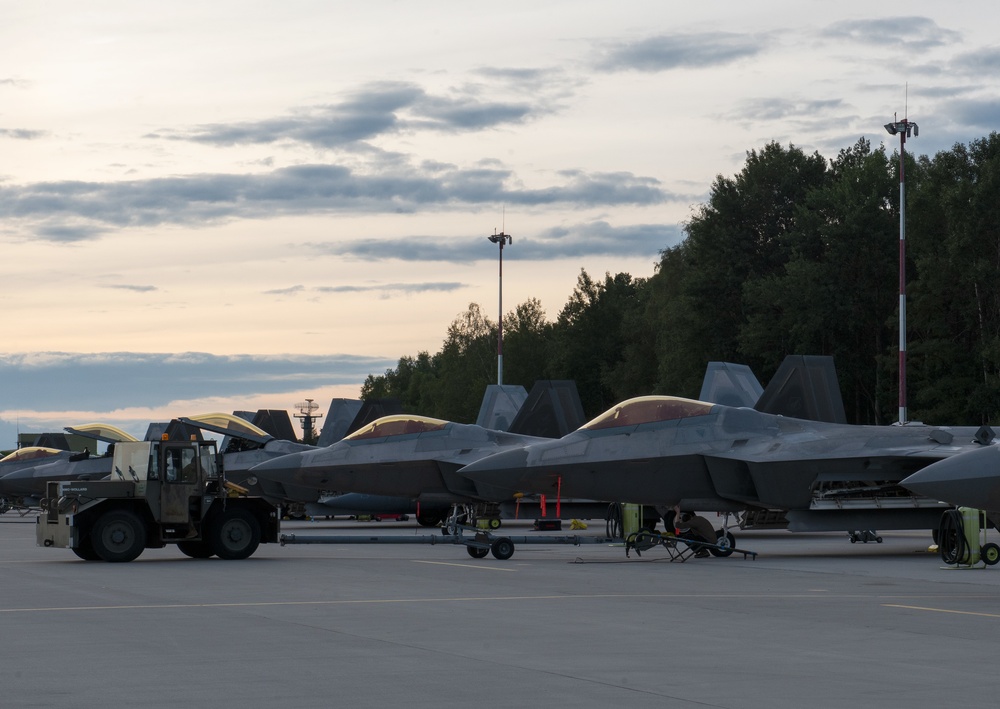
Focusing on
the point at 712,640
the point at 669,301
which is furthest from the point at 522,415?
the point at 669,301

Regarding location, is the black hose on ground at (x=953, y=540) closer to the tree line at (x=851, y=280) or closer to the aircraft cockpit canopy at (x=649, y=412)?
the aircraft cockpit canopy at (x=649, y=412)

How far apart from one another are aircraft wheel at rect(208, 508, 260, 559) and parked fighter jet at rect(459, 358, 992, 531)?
13.0ft

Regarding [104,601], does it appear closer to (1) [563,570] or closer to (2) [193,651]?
(2) [193,651]

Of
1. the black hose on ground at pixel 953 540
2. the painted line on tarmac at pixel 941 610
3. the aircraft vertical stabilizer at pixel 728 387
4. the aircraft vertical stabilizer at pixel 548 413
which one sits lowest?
the painted line on tarmac at pixel 941 610

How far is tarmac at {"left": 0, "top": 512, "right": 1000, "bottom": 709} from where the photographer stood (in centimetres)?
815

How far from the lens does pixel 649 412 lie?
77.0ft

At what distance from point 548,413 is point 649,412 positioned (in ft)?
33.8

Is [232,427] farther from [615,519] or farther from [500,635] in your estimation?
[500,635]

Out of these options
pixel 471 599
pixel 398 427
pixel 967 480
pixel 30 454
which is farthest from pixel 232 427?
pixel 967 480

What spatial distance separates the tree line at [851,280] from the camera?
2226 inches

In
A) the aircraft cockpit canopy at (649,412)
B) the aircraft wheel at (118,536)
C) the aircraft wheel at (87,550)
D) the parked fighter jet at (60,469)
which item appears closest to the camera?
the aircraft wheel at (118,536)

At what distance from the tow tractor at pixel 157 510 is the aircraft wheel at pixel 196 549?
0.05 ft

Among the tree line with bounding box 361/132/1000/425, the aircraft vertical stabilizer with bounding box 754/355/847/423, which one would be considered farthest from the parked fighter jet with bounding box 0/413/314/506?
the tree line with bounding box 361/132/1000/425

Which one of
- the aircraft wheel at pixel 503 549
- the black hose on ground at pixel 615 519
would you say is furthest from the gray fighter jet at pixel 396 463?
the aircraft wheel at pixel 503 549
